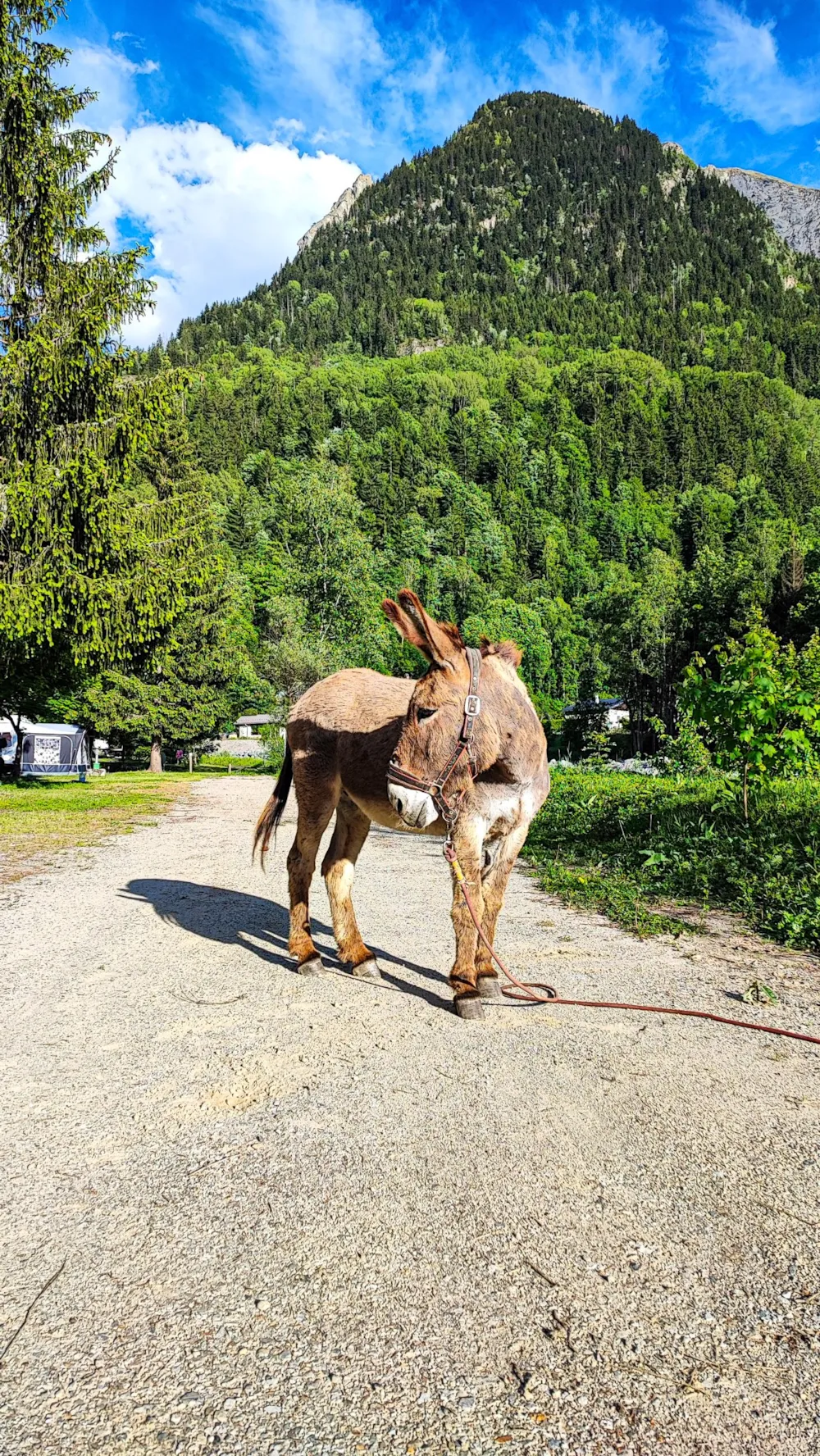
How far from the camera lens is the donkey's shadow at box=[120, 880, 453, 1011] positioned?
4.99m

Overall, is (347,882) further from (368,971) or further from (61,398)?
(61,398)

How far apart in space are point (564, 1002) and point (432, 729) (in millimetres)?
1810

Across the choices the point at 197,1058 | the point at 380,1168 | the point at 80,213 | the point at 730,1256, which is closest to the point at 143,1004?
the point at 197,1058

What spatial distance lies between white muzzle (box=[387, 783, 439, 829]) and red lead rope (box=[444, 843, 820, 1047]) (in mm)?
263

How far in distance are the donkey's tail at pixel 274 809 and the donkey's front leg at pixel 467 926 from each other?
1913 mm

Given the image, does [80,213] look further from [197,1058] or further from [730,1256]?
[730,1256]

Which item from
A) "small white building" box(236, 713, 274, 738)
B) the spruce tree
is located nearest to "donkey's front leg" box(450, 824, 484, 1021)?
the spruce tree

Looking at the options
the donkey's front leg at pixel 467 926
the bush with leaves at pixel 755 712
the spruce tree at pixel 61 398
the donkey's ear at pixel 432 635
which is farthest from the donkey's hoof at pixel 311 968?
the spruce tree at pixel 61 398

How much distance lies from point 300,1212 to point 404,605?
112 inches

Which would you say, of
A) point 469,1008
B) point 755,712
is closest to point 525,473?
point 755,712

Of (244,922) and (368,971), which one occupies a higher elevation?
(368,971)

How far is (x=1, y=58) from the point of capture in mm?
14852

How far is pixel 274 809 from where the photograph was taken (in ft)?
19.4

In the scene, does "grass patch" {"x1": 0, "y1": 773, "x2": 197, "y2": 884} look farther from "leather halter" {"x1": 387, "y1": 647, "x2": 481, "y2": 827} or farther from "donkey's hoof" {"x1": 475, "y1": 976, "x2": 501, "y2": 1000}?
"leather halter" {"x1": 387, "y1": 647, "x2": 481, "y2": 827}
